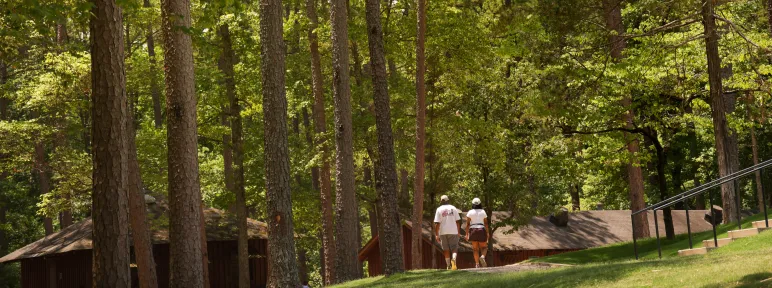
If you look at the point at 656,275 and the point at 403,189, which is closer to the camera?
the point at 656,275

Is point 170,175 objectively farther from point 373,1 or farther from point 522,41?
point 522,41

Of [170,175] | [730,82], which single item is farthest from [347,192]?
[730,82]

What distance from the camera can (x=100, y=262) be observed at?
13.3 meters

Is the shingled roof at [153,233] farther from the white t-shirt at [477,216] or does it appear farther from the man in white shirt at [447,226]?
the white t-shirt at [477,216]

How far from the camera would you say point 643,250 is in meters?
28.5

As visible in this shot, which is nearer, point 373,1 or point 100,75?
point 100,75

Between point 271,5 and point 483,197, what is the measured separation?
2137 cm

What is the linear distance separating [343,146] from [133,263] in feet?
51.6

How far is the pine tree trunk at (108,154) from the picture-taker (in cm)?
1331

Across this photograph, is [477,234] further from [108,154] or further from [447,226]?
[108,154]

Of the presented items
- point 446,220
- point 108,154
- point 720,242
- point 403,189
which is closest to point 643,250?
point 720,242

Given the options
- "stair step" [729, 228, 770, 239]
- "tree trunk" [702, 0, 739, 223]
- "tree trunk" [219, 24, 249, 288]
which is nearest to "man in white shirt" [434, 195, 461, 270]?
"stair step" [729, 228, 770, 239]

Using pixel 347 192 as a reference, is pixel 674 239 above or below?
below

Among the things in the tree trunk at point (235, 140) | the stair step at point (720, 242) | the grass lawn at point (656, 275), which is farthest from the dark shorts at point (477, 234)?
the tree trunk at point (235, 140)
